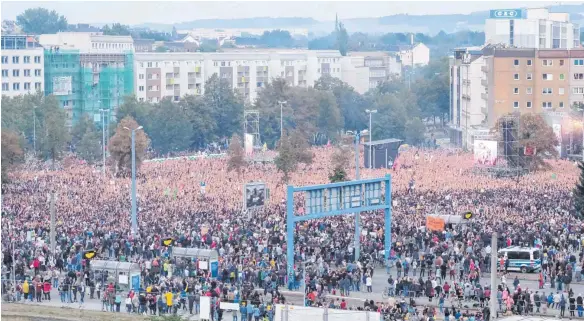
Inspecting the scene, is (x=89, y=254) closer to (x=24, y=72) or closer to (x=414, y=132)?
(x=414, y=132)

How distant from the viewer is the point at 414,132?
10788cm

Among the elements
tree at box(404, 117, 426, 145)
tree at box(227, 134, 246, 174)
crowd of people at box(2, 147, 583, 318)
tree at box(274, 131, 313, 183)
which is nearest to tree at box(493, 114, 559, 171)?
crowd of people at box(2, 147, 583, 318)

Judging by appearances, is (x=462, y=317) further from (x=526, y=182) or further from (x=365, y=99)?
(x=365, y=99)

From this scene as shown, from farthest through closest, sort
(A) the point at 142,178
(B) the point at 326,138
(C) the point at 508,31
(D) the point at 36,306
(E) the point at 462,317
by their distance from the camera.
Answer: (C) the point at 508,31 → (B) the point at 326,138 → (A) the point at 142,178 → (D) the point at 36,306 → (E) the point at 462,317

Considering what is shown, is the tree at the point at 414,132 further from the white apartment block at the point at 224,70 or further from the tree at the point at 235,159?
the tree at the point at 235,159

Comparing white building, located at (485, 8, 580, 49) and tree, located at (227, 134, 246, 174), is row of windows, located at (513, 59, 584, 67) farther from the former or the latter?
tree, located at (227, 134, 246, 174)

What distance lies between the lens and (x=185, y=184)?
64.0 metres

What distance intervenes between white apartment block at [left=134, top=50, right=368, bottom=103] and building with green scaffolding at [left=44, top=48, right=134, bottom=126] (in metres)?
5.34

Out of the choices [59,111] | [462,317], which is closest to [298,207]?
[462,317]

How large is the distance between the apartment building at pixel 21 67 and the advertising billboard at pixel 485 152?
4509cm

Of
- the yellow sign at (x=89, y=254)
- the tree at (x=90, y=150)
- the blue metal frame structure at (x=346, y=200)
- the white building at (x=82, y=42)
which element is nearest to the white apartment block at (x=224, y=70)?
the white building at (x=82, y=42)

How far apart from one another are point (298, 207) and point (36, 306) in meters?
18.8

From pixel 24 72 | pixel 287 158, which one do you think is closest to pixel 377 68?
pixel 24 72

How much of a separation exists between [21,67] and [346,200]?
71.1 meters
